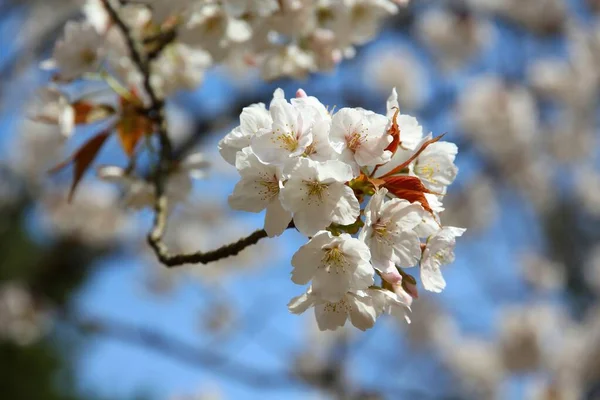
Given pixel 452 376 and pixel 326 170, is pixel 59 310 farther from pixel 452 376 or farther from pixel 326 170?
pixel 452 376

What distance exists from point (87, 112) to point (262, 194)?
0.67 m

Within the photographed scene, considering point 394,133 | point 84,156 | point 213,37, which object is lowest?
point 84,156

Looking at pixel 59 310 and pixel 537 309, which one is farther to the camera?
pixel 537 309

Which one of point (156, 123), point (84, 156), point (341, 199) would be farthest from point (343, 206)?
point (84, 156)

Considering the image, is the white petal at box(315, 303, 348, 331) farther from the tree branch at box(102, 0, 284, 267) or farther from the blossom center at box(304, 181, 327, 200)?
the tree branch at box(102, 0, 284, 267)

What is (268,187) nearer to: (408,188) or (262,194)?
(262,194)

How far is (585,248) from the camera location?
6.95 meters

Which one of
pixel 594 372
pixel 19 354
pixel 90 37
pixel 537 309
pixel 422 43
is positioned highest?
pixel 90 37

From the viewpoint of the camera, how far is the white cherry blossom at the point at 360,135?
0.78 m

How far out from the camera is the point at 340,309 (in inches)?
33.6

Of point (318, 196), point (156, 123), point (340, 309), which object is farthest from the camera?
point (156, 123)

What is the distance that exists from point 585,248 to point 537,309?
340 cm

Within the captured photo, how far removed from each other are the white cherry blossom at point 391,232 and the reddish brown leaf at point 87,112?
2.49 feet

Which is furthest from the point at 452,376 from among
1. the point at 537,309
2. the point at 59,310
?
the point at 59,310
